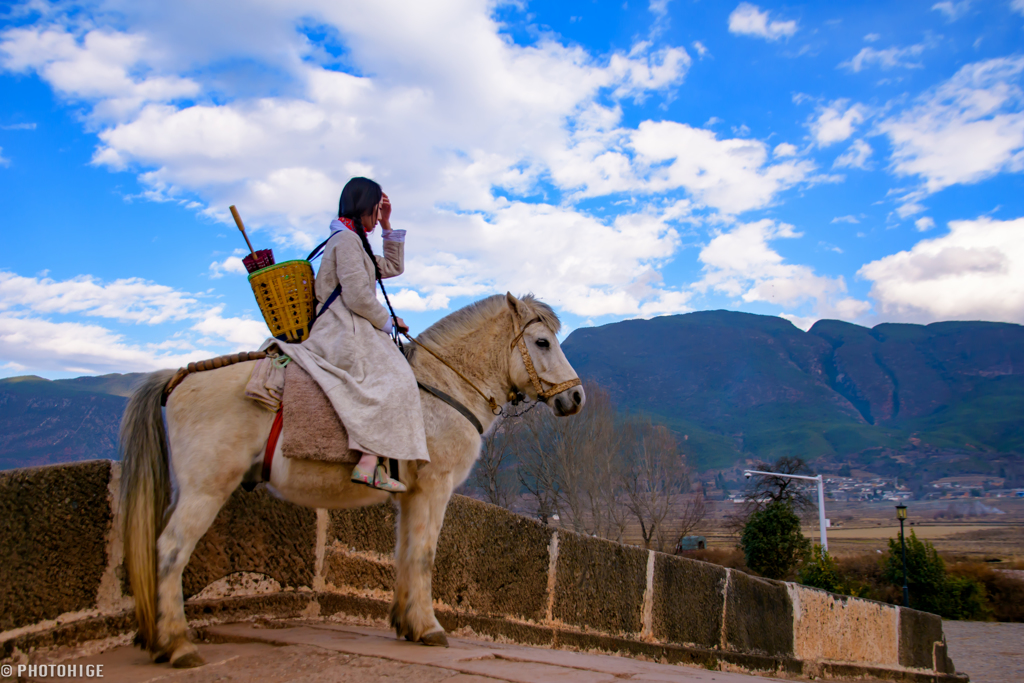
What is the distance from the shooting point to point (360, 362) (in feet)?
12.7

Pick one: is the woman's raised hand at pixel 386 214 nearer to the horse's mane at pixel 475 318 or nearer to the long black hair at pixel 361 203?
the long black hair at pixel 361 203

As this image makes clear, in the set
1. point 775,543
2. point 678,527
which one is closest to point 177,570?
point 775,543

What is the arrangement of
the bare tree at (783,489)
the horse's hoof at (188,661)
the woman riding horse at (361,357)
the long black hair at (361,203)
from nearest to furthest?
the horse's hoof at (188,661) < the woman riding horse at (361,357) < the long black hair at (361,203) < the bare tree at (783,489)

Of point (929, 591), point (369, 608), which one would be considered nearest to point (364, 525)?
point (369, 608)

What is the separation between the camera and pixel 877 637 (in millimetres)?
10438

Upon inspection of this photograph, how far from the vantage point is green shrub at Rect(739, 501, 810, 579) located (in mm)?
30031

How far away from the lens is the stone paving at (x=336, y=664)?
2.86m

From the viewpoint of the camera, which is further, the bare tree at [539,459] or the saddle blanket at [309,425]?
the bare tree at [539,459]

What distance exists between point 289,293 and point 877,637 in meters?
11.1

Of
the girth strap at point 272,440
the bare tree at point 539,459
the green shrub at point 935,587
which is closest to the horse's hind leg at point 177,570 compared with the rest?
the girth strap at point 272,440

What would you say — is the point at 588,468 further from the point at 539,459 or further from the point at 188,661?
the point at 188,661

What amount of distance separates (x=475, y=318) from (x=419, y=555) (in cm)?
174

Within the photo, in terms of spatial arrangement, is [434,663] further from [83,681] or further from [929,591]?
[929,591]

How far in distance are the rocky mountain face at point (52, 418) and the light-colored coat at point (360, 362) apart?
77.6m
